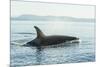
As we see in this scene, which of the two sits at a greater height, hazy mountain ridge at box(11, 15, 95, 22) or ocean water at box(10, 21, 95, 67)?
hazy mountain ridge at box(11, 15, 95, 22)

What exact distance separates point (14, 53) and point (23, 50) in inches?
4.2

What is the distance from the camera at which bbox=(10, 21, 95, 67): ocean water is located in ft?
7.96

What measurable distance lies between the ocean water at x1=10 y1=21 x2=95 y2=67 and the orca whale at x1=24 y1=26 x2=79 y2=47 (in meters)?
0.04

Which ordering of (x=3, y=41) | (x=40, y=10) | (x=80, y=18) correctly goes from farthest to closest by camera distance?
(x=80, y=18), (x=40, y=10), (x=3, y=41)

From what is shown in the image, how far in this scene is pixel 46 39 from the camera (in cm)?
256

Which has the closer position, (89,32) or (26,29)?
(26,29)

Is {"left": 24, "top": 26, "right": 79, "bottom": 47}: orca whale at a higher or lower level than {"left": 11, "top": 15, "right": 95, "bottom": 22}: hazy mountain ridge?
lower

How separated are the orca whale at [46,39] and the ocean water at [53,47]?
0.04 meters

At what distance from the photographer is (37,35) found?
2.50m

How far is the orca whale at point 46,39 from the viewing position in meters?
2.50

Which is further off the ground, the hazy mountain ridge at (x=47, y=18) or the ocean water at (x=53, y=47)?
the hazy mountain ridge at (x=47, y=18)

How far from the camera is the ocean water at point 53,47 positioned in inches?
95.5
